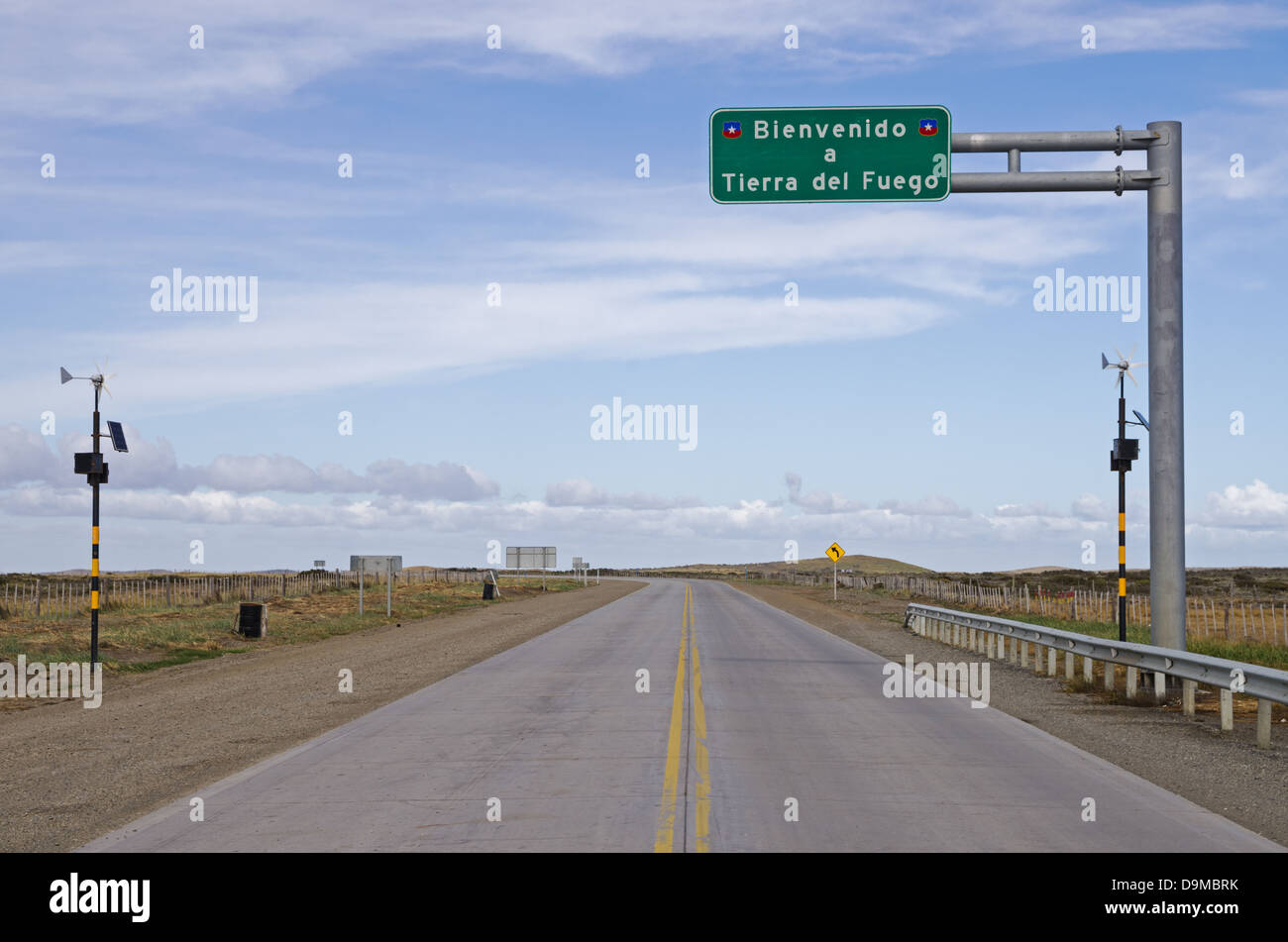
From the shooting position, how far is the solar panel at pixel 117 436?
22.3 metres

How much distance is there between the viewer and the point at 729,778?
1045 centimetres

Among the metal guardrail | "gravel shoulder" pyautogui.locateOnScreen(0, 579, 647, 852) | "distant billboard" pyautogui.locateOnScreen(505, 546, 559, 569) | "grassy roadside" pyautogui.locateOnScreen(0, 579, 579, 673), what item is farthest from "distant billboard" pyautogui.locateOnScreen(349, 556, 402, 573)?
"distant billboard" pyautogui.locateOnScreen(505, 546, 559, 569)

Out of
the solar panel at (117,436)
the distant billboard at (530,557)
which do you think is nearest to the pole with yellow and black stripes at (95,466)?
the solar panel at (117,436)

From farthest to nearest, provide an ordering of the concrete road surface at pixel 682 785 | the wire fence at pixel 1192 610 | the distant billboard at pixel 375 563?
the distant billboard at pixel 375 563 < the wire fence at pixel 1192 610 < the concrete road surface at pixel 682 785

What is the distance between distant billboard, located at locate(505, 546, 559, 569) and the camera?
85.8 metres

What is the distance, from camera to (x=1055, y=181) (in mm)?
17688

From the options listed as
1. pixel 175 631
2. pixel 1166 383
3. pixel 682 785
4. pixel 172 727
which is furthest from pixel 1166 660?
pixel 175 631

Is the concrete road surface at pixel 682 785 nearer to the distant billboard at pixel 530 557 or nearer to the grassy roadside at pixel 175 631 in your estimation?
the grassy roadside at pixel 175 631

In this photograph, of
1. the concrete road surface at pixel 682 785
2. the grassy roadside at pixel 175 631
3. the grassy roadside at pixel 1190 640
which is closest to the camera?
the concrete road surface at pixel 682 785

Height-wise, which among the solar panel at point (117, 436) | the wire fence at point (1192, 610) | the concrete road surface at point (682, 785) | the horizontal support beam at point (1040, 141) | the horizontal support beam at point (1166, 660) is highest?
the horizontal support beam at point (1040, 141)

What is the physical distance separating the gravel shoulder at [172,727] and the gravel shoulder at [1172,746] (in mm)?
8735

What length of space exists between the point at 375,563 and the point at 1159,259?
31291 millimetres
